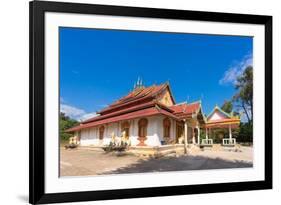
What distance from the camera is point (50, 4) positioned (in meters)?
2.30

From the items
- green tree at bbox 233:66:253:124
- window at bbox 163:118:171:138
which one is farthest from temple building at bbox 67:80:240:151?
green tree at bbox 233:66:253:124

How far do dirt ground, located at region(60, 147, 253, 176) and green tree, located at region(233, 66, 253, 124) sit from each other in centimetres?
21

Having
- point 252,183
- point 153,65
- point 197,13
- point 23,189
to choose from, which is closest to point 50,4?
point 153,65

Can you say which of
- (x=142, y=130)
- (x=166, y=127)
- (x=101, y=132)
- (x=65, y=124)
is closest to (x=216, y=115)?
(x=166, y=127)

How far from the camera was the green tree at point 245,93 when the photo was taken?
2.71 metres

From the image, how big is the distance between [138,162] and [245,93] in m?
0.73

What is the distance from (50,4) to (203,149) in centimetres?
111

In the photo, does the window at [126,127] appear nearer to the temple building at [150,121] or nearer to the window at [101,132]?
the temple building at [150,121]

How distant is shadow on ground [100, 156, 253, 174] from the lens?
8.20 ft

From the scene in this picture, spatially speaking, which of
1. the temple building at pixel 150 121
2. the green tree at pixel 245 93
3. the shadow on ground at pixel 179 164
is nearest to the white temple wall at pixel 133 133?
the temple building at pixel 150 121

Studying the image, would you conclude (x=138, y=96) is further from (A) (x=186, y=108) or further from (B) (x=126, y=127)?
(A) (x=186, y=108)

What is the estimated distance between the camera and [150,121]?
8.38 feet

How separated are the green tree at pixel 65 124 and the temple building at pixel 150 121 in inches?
1.2

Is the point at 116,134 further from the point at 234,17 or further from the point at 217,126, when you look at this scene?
the point at 234,17
